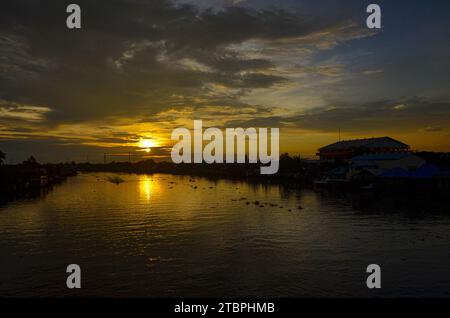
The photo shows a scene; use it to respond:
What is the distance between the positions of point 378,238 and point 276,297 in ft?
52.7

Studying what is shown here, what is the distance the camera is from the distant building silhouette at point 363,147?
10369 centimetres

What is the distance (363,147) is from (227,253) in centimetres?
9000

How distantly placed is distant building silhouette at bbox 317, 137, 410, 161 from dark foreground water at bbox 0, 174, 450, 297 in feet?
214

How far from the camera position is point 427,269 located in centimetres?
2217

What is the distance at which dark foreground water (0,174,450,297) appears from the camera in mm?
19516

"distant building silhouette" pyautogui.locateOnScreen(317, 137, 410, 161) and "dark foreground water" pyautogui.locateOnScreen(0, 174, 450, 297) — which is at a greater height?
"distant building silhouette" pyautogui.locateOnScreen(317, 137, 410, 161)

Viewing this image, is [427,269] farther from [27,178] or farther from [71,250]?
[27,178]

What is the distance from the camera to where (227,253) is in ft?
86.0

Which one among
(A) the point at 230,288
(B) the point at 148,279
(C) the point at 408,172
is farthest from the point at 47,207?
(C) the point at 408,172

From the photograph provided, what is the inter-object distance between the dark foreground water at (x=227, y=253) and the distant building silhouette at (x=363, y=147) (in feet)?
214

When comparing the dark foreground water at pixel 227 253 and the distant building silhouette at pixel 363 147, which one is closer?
the dark foreground water at pixel 227 253

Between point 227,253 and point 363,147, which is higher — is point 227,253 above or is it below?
below

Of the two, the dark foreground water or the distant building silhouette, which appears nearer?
the dark foreground water

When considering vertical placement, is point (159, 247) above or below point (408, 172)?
below
